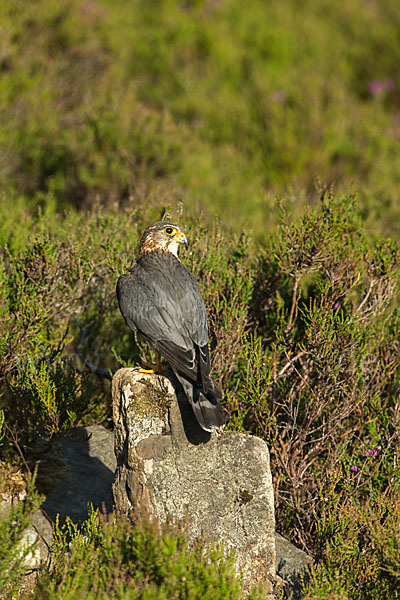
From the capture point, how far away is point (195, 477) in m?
4.08

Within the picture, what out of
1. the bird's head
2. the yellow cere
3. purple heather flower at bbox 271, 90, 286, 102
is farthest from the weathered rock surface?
purple heather flower at bbox 271, 90, 286, 102

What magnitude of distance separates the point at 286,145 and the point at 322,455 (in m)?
7.37

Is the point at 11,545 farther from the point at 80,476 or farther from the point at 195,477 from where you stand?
the point at 80,476

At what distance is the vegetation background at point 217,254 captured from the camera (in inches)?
166

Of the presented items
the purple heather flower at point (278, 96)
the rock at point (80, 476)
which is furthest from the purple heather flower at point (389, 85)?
the rock at point (80, 476)

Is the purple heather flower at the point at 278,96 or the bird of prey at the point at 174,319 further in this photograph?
the purple heather flower at the point at 278,96

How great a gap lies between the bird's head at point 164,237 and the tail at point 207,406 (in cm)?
127

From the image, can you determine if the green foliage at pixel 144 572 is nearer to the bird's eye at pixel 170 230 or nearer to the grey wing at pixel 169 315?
the grey wing at pixel 169 315

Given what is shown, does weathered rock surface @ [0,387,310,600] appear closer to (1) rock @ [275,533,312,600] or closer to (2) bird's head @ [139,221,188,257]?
(1) rock @ [275,533,312,600]

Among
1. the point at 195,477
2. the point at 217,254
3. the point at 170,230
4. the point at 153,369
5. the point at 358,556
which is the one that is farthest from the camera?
the point at 217,254

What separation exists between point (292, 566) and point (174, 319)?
1.82m

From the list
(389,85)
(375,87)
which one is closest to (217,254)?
(375,87)

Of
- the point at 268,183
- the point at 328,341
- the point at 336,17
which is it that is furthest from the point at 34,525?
the point at 336,17

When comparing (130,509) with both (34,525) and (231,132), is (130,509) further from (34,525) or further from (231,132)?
(231,132)
